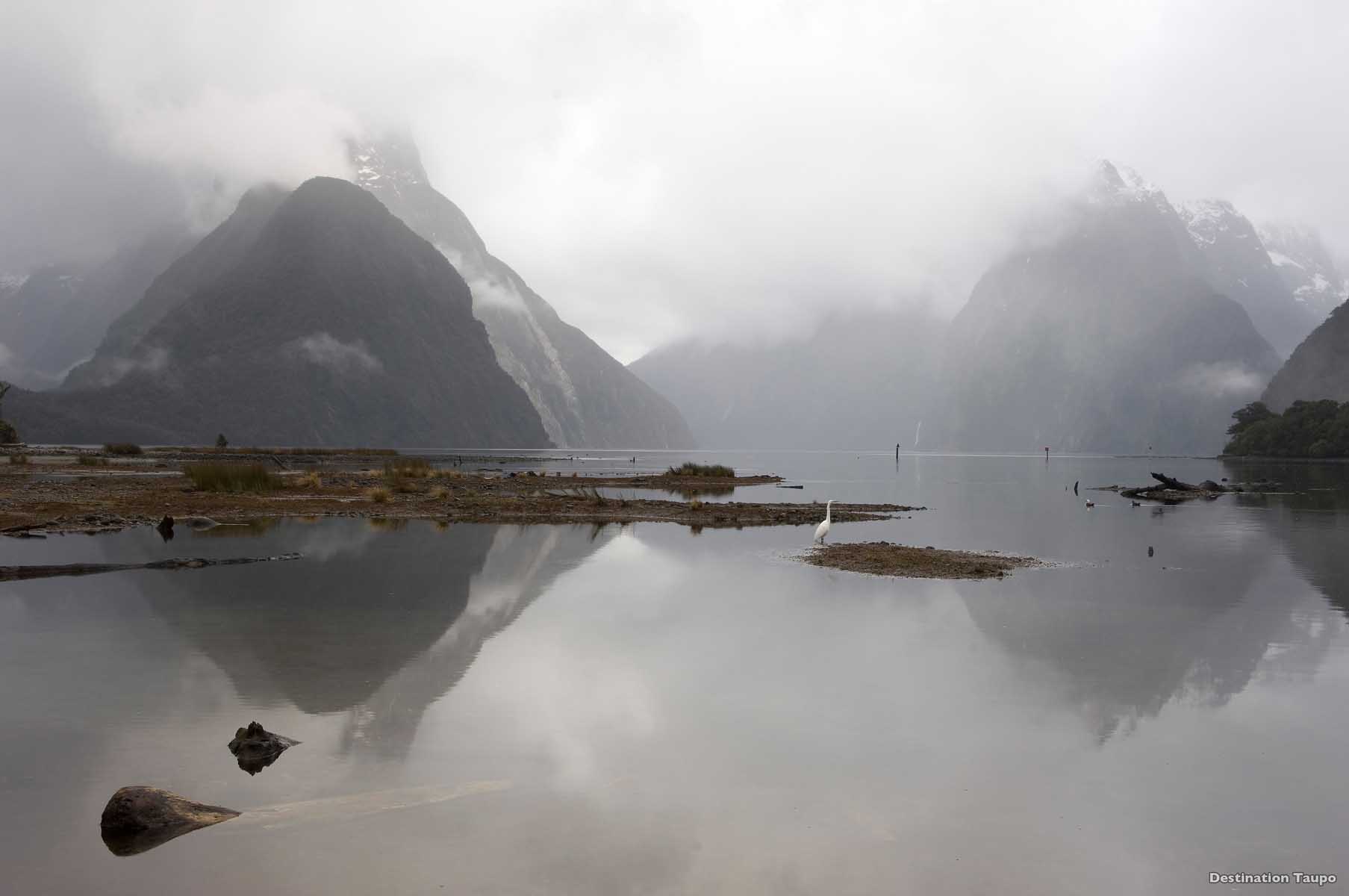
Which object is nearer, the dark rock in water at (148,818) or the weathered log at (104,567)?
the dark rock in water at (148,818)

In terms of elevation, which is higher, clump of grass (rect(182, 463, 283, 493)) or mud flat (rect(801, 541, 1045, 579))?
clump of grass (rect(182, 463, 283, 493))

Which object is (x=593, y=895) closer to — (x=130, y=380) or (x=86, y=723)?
(x=86, y=723)

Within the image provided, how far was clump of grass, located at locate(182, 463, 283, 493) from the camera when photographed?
43469mm

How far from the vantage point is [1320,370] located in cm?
17612

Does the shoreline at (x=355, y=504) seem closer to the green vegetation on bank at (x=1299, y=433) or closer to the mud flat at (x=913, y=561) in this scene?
the mud flat at (x=913, y=561)

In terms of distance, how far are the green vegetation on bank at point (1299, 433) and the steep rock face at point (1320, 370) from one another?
656 inches

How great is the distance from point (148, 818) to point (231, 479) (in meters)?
40.8

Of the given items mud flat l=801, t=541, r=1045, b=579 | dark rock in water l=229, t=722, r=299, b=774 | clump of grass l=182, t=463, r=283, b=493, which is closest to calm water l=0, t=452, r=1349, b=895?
dark rock in water l=229, t=722, r=299, b=774

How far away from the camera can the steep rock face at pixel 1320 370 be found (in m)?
171

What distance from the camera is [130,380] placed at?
19575 centimetres

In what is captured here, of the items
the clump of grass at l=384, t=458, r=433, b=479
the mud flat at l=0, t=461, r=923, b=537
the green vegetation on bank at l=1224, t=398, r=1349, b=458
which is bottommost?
the mud flat at l=0, t=461, r=923, b=537

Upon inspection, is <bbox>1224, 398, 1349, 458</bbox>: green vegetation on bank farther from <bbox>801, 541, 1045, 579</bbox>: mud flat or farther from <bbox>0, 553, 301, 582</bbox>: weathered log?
<bbox>0, 553, 301, 582</bbox>: weathered log

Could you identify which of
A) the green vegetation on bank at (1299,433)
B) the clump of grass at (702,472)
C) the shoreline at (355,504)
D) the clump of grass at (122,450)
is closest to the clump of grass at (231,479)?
the shoreline at (355,504)

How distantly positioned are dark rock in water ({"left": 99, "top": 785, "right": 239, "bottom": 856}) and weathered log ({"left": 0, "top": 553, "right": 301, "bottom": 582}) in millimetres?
13901
